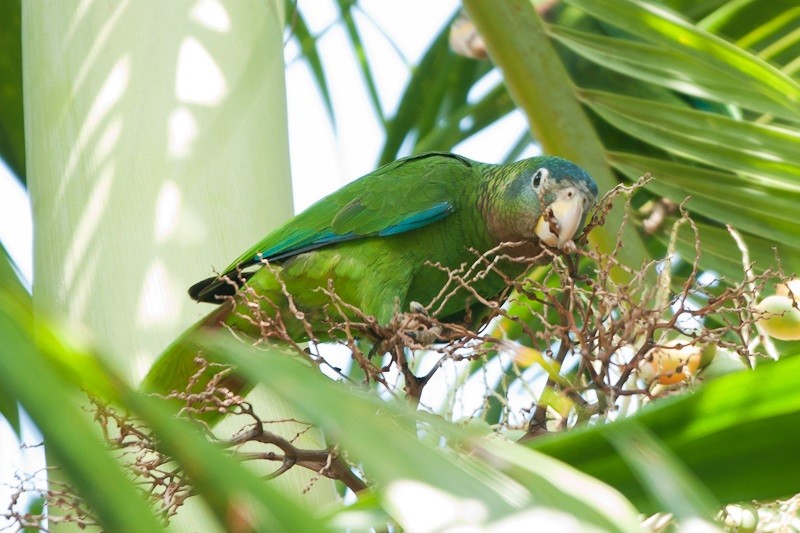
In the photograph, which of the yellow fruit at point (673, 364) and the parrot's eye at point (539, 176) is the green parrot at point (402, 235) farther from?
the yellow fruit at point (673, 364)

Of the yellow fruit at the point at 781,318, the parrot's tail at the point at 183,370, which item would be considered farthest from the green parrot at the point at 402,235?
the yellow fruit at the point at 781,318

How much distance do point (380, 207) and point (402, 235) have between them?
0.29 feet

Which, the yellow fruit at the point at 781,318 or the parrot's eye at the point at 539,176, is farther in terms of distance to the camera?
the parrot's eye at the point at 539,176

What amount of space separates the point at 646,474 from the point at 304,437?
1.13 meters

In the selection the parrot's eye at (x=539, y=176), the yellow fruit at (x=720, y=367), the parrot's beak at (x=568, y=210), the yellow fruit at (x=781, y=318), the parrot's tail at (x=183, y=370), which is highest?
the parrot's eye at (x=539, y=176)

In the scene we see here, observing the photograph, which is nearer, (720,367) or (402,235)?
(720,367)

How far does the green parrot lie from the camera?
7.42 feet

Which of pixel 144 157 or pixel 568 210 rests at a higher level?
pixel 144 157

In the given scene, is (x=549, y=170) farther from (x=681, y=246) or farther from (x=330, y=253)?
(x=330, y=253)

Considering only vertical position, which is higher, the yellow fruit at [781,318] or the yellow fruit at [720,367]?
the yellow fruit at [781,318]

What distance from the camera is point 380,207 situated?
241cm

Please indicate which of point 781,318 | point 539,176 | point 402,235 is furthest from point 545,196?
point 781,318

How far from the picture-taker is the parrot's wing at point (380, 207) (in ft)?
7.75

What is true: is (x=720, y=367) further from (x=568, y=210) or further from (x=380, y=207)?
(x=380, y=207)
